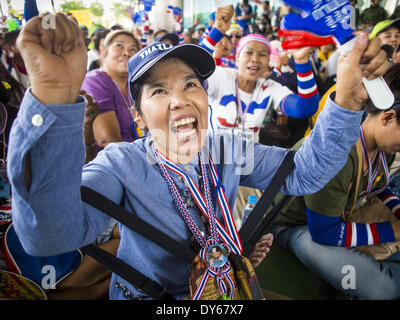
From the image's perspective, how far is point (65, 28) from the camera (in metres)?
0.54

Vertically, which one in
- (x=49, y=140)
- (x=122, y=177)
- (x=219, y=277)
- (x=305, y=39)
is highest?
(x=305, y=39)

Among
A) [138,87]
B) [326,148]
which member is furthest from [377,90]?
[138,87]

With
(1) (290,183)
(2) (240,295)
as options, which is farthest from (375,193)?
(2) (240,295)

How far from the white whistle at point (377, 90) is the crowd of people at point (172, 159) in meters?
0.02

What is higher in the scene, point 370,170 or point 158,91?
point 158,91

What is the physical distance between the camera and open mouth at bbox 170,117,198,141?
0.94m

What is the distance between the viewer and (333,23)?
0.68 metres

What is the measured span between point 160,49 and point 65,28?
477mm

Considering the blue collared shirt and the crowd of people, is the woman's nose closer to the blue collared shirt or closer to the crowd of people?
the crowd of people

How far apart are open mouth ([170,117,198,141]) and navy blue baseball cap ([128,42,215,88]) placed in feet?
0.75

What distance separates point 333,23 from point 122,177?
32.4 inches

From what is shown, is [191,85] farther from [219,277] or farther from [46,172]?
[219,277]

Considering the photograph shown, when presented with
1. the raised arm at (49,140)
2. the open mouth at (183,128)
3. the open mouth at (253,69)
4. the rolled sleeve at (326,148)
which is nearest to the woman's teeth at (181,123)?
the open mouth at (183,128)

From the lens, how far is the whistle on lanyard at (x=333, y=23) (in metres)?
0.67
